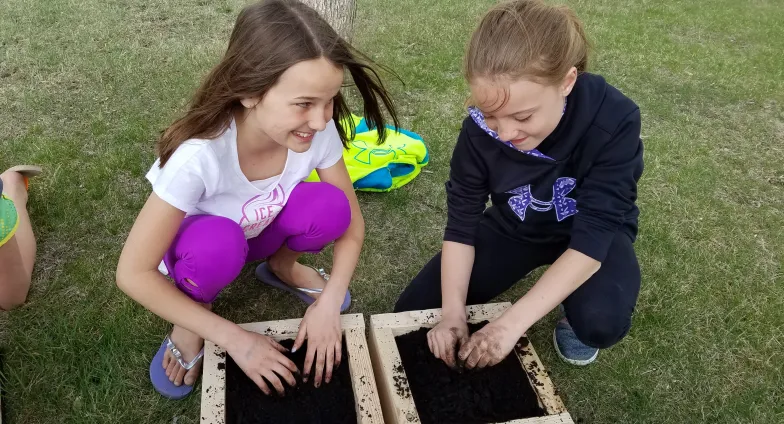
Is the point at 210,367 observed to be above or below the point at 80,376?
above

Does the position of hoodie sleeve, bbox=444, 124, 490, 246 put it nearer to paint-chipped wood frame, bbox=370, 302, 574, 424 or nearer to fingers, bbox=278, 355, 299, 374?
paint-chipped wood frame, bbox=370, 302, 574, 424

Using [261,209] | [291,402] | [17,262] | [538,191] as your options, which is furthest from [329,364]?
[17,262]

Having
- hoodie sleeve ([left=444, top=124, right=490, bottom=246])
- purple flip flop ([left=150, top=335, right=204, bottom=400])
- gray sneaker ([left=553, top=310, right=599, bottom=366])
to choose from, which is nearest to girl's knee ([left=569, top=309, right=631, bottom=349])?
gray sneaker ([left=553, top=310, right=599, bottom=366])

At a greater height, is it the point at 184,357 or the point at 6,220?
the point at 6,220

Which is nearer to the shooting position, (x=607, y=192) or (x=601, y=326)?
(x=607, y=192)

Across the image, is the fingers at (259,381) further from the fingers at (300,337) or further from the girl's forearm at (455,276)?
the girl's forearm at (455,276)

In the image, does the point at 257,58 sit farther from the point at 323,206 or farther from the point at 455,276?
the point at 455,276

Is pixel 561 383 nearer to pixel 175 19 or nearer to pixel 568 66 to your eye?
pixel 568 66

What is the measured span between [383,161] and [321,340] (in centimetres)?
131

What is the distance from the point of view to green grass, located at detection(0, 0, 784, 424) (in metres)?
1.90

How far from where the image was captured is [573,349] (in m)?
1.99

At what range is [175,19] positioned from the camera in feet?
14.2

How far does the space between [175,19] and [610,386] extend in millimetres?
3993

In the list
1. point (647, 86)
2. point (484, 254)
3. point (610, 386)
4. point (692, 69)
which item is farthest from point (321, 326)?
point (692, 69)
